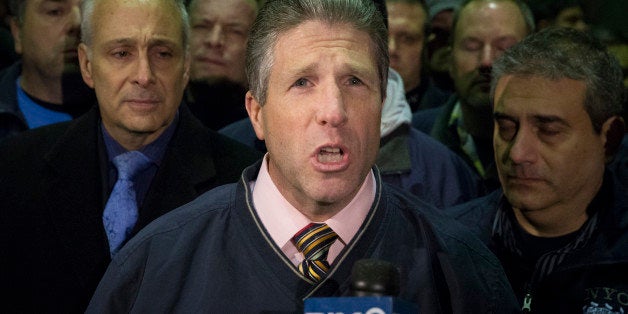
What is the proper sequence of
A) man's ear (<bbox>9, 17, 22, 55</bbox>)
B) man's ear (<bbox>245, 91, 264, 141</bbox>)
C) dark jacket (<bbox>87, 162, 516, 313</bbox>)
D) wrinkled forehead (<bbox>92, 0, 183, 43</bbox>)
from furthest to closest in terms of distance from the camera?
Answer: man's ear (<bbox>9, 17, 22, 55</bbox>), wrinkled forehead (<bbox>92, 0, 183, 43</bbox>), man's ear (<bbox>245, 91, 264, 141</bbox>), dark jacket (<bbox>87, 162, 516, 313</bbox>)

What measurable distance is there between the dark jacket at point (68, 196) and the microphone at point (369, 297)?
1.87 meters

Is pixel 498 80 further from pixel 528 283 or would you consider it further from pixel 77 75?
pixel 77 75

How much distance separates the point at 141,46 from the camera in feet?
13.7

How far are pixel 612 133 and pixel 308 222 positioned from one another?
1.83 meters

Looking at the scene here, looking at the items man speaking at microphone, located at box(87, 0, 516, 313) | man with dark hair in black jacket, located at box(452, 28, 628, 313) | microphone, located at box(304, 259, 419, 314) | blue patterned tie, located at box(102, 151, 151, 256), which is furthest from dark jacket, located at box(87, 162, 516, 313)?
man with dark hair in black jacket, located at box(452, 28, 628, 313)

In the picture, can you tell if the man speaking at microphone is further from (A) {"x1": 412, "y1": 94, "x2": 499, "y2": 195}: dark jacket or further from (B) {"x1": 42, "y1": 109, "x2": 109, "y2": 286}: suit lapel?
(A) {"x1": 412, "y1": 94, "x2": 499, "y2": 195}: dark jacket

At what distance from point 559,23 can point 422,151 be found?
223cm

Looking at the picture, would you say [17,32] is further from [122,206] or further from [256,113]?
[256,113]

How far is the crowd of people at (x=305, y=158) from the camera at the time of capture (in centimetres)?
277

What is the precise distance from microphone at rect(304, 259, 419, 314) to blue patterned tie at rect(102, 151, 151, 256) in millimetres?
1882

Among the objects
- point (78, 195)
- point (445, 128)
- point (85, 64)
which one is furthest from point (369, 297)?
point (445, 128)

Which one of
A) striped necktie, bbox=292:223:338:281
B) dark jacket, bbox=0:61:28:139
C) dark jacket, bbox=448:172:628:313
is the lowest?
dark jacket, bbox=448:172:628:313

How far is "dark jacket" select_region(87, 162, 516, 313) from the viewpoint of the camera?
2.70 metres

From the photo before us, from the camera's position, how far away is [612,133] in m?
4.25
